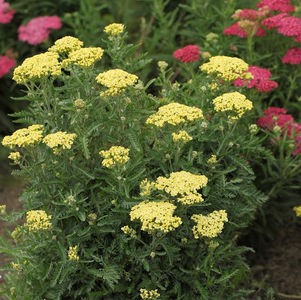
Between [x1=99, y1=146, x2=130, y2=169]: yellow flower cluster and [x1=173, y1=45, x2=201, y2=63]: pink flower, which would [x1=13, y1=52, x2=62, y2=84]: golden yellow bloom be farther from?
[x1=173, y1=45, x2=201, y2=63]: pink flower

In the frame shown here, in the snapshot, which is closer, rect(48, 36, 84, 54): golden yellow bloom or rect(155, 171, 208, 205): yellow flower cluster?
rect(155, 171, 208, 205): yellow flower cluster

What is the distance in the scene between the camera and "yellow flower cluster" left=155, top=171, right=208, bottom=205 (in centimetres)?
278

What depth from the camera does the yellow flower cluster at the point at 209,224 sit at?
9.61 feet

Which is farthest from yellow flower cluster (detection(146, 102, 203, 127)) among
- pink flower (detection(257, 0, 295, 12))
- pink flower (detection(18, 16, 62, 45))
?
pink flower (detection(18, 16, 62, 45))

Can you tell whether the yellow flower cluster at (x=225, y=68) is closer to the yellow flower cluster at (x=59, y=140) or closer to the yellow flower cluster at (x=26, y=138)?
the yellow flower cluster at (x=59, y=140)

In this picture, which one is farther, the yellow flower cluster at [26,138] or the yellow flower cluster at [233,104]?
the yellow flower cluster at [233,104]

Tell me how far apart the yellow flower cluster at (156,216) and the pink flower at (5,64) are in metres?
2.80

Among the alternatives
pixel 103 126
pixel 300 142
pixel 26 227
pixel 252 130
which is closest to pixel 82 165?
pixel 103 126

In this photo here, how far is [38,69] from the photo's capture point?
297 centimetres

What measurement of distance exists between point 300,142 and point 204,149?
2.49 feet

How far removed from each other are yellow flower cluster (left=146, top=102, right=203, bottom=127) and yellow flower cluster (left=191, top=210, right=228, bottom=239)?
1.55ft

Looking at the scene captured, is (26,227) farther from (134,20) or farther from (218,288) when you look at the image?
(134,20)

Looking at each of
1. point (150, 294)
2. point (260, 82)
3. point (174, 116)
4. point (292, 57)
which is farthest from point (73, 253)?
point (292, 57)

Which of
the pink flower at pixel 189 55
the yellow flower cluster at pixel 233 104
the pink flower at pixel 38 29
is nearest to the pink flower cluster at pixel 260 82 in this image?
the pink flower at pixel 189 55
